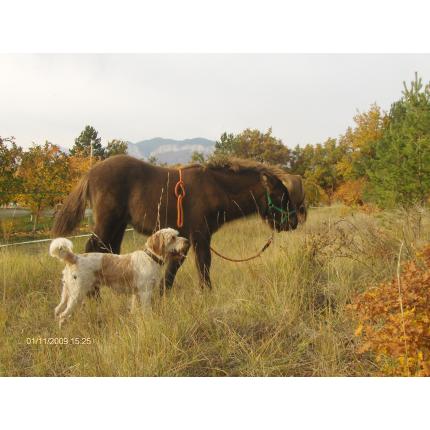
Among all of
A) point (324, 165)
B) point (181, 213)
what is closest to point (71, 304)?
point (181, 213)

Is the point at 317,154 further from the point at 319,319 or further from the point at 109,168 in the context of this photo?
the point at 109,168

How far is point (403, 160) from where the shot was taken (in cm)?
598

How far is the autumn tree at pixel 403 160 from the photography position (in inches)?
224

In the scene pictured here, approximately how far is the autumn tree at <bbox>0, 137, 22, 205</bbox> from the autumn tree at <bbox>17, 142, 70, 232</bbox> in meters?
0.06

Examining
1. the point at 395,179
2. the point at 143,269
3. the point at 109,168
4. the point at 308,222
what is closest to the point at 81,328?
the point at 143,269

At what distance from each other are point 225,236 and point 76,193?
→ 6.46 ft

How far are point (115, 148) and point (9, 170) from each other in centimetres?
123

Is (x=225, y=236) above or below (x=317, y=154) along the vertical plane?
below

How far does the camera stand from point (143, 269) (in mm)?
4152

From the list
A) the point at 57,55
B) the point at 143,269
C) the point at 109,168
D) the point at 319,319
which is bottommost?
the point at 319,319

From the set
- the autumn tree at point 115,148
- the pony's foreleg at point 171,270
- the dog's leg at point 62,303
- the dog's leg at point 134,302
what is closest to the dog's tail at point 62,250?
the dog's leg at point 62,303

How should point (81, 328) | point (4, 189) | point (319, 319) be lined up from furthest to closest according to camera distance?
point (4, 189) < point (319, 319) < point (81, 328)

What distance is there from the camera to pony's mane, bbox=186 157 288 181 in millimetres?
5314

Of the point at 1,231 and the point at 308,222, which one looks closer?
the point at 1,231
